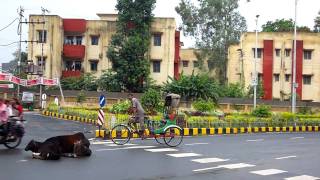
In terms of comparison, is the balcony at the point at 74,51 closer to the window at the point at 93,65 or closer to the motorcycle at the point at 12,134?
the window at the point at 93,65

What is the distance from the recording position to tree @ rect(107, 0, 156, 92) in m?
46.4

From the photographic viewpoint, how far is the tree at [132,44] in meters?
46.4

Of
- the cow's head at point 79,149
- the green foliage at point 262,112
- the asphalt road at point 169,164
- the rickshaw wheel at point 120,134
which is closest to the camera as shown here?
the asphalt road at point 169,164

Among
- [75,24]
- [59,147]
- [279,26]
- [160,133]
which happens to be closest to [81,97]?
[75,24]

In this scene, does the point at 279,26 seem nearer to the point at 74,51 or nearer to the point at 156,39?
the point at 156,39

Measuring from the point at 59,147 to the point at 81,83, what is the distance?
3595cm

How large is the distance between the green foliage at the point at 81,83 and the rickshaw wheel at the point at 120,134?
30512 millimetres

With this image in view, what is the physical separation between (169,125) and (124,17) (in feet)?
105

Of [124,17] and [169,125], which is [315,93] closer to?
[124,17]

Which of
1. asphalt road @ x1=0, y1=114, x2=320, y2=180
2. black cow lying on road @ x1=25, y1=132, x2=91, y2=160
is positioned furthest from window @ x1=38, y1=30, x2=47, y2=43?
black cow lying on road @ x1=25, y1=132, x2=91, y2=160

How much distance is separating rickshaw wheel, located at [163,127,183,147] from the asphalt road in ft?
1.53

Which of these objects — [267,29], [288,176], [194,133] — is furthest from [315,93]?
[288,176]

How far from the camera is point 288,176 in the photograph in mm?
11703

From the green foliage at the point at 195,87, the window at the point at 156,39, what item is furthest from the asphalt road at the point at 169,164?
the window at the point at 156,39
